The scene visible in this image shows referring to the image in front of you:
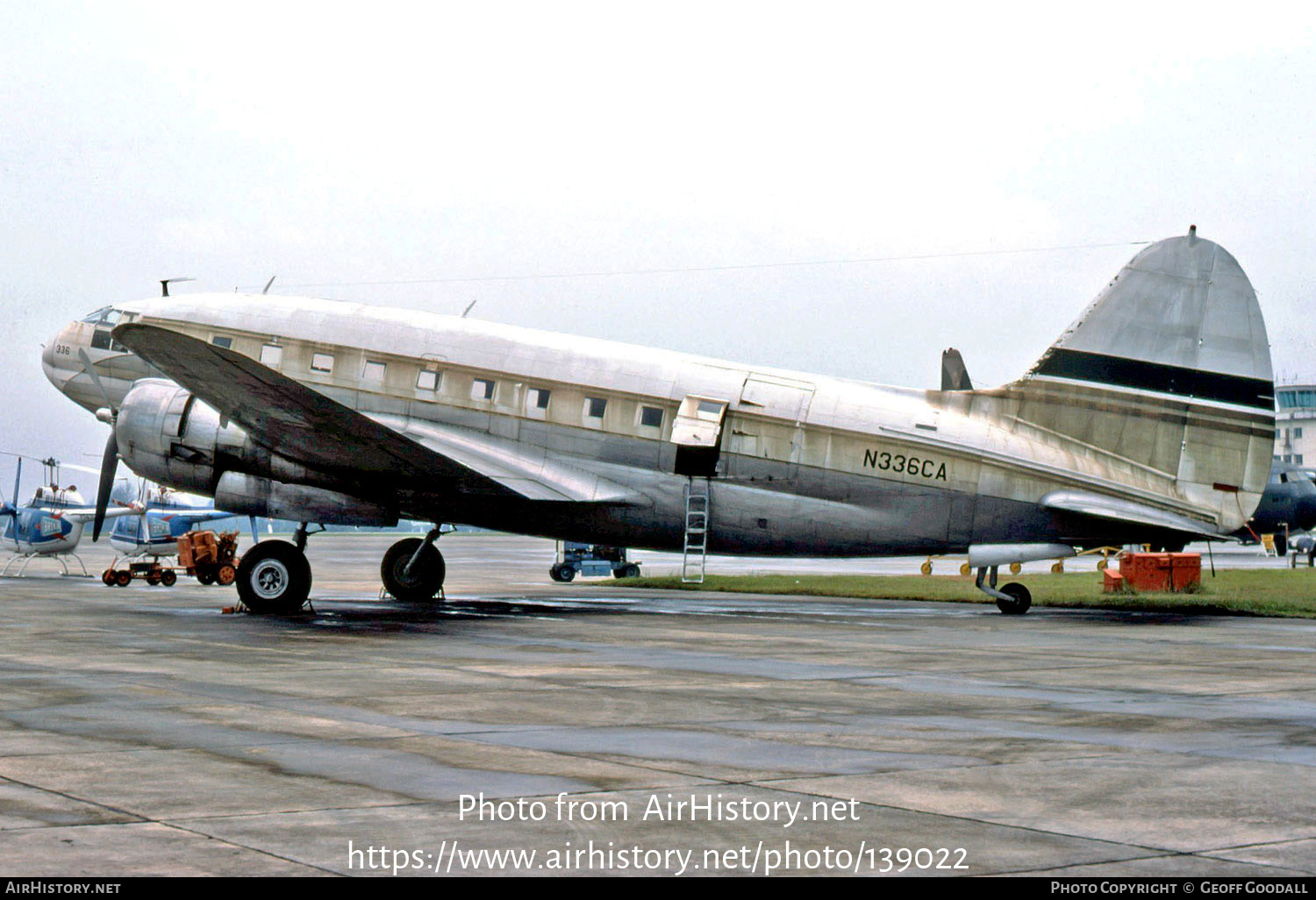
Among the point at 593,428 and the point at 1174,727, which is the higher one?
the point at 593,428

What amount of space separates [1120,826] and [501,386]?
19.3 m

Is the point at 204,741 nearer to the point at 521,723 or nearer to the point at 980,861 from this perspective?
the point at 521,723

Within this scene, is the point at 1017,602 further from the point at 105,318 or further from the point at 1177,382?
the point at 105,318

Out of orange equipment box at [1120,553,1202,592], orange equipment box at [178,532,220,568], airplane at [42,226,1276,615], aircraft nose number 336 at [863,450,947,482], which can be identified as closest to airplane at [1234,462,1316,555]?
orange equipment box at [1120,553,1202,592]

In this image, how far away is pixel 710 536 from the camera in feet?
79.8

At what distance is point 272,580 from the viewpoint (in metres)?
23.8

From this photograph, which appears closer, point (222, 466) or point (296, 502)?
point (296, 502)

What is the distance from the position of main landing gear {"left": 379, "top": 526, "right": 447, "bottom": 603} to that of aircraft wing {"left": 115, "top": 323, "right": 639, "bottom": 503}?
410 cm

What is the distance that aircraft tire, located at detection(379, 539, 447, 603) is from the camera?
28234 mm

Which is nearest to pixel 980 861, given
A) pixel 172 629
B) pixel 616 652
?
pixel 616 652

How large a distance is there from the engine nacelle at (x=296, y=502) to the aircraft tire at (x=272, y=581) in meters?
0.89

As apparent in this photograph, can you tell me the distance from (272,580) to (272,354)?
4588 mm

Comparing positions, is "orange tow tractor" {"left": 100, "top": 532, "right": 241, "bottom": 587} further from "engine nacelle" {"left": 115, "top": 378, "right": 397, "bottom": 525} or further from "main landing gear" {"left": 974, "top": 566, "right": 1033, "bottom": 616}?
"main landing gear" {"left": 974, "top": 566, "right": 1033, "bottom": 616}

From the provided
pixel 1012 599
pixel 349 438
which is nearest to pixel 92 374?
pixel 349 438
